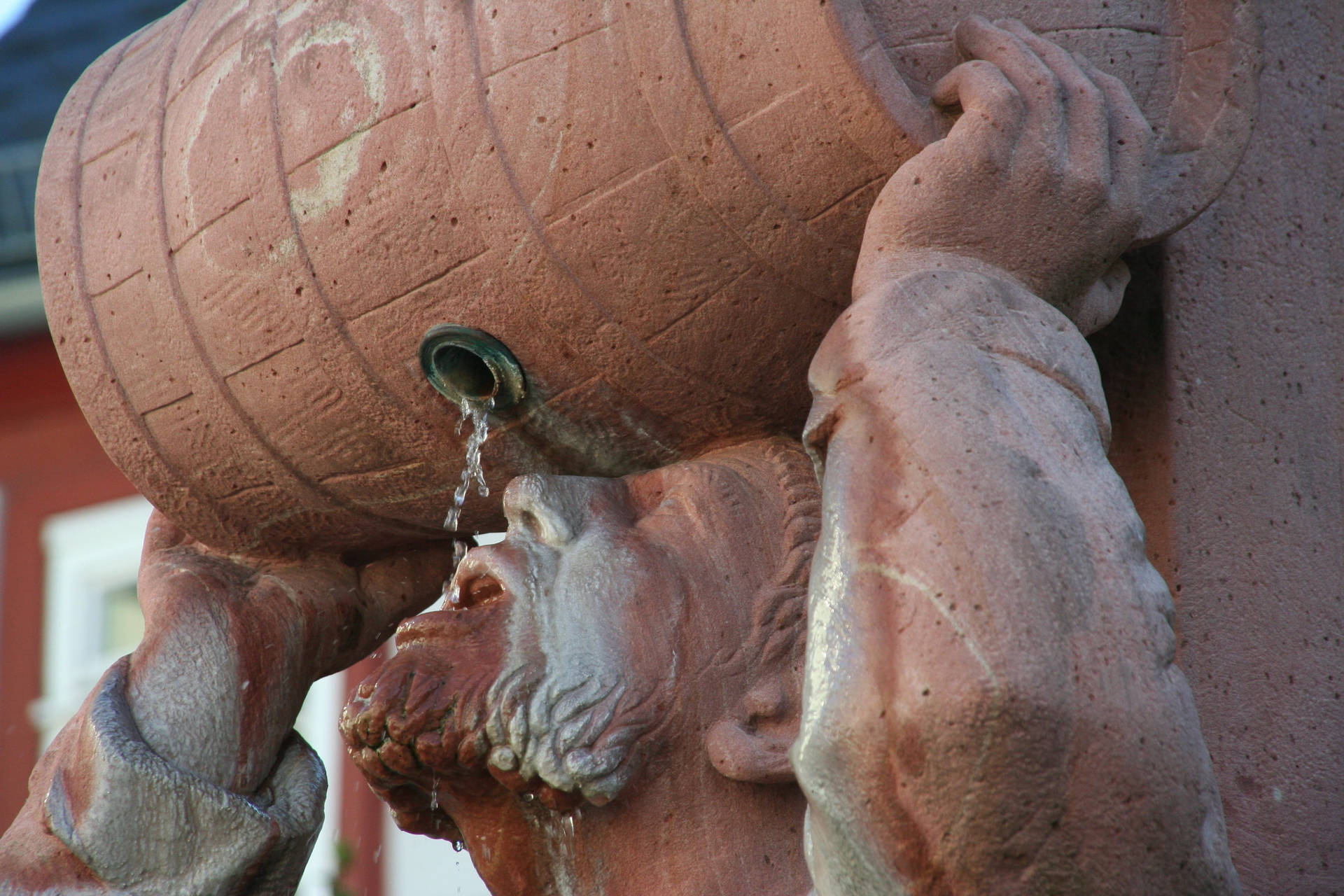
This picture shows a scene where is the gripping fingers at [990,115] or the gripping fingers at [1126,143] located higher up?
the gripping fingers at [990,115]

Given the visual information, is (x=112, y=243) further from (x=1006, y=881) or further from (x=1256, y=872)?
(x=1256, y=872)

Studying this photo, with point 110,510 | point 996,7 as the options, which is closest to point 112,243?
point 996,7

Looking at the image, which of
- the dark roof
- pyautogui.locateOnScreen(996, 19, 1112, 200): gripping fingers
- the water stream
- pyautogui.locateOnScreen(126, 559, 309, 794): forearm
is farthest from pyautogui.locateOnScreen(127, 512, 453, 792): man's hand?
the dark roof

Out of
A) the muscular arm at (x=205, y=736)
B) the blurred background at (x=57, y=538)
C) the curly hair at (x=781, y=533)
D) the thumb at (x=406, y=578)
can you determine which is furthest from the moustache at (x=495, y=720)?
the blurred background at (x=57, y=538)

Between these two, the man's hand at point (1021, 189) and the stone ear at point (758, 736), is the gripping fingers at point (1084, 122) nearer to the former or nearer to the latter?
the man's hand at point (1021, 189)

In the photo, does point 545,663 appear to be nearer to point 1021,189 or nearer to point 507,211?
point 507,211

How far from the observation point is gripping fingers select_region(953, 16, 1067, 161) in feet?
5.65

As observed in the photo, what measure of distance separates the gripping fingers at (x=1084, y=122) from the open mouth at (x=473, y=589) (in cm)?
74

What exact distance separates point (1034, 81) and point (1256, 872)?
2.89 ft

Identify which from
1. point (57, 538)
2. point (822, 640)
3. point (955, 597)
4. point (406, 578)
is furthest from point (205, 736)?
point (57, 538)

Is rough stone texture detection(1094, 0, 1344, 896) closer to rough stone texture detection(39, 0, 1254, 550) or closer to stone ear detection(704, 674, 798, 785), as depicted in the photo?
rough stone texture detection(39, 0, 1254, 550)

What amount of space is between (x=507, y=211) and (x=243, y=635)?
75 cm

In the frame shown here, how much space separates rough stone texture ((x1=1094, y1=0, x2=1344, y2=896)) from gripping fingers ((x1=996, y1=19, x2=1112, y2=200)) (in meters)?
0.37

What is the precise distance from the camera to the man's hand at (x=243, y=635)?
89.3 inches
